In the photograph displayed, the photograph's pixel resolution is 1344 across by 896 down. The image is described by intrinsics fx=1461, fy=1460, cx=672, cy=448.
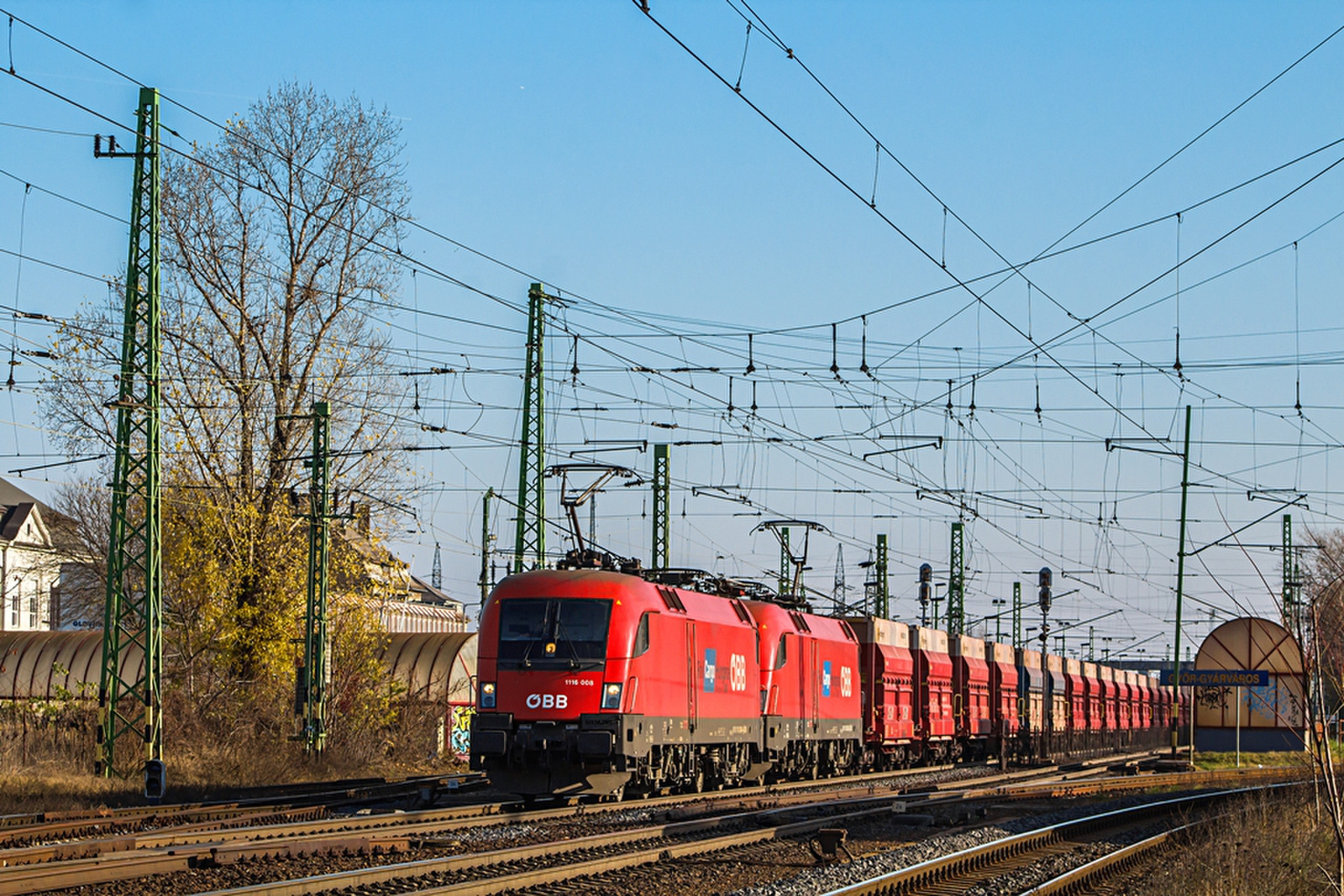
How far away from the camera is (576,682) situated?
21.6 m

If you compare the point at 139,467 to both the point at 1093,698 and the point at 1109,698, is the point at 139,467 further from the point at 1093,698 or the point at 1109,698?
the point at 1109,698

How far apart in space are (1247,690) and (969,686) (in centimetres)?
821

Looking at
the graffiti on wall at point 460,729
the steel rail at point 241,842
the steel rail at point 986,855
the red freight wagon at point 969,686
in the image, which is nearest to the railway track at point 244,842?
the steel rail at point 241,842

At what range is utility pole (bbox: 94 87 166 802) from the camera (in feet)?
78.1

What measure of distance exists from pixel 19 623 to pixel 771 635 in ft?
237

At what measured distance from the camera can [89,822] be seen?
17.7m

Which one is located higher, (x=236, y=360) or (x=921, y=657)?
(x=236, y=360)

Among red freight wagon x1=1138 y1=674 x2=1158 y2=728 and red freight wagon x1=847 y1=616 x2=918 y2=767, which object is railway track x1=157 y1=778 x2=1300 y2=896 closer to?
red freight wagon x1=847 y1=616 x2=918 y2=767

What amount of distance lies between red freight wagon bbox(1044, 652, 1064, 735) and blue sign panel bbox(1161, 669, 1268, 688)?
30.8 ft

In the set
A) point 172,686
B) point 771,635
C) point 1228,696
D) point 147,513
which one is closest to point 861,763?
point 771,635

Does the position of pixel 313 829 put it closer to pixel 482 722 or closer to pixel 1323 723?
pixel 482 722

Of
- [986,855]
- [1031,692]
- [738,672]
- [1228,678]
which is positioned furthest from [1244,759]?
[986,855]

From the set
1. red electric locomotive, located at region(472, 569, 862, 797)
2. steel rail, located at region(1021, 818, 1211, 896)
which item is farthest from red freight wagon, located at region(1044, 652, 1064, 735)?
steel rail, located at region(1021, 818, 1211, 896)

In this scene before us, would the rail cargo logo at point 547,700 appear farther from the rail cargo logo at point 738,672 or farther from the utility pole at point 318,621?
the utility pole at point 318,621
